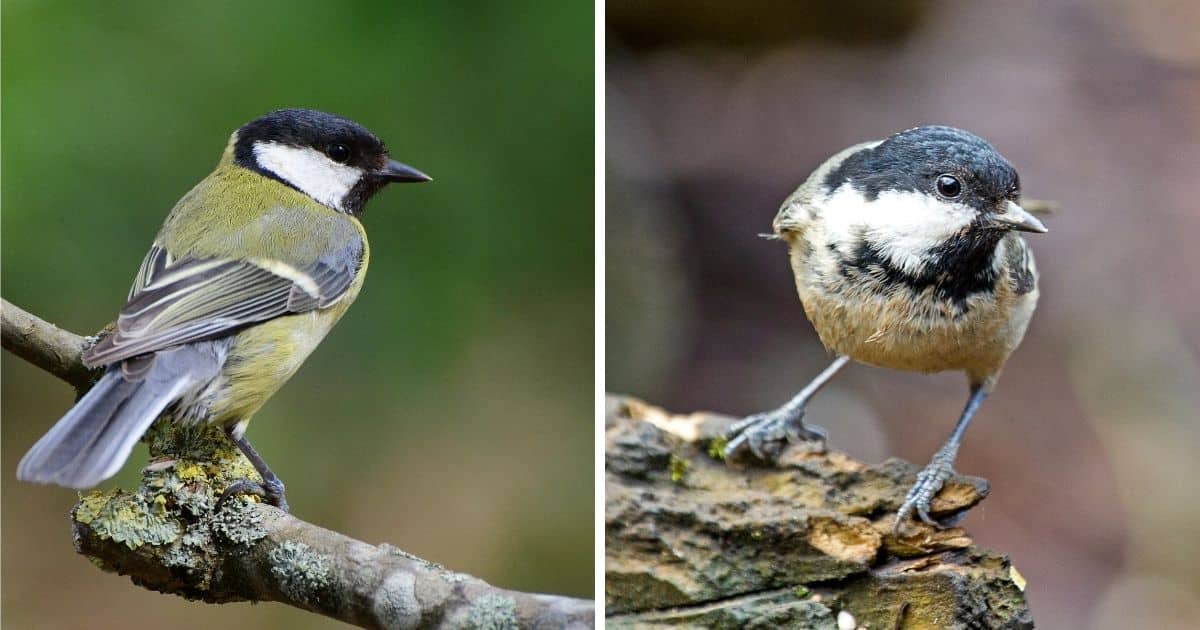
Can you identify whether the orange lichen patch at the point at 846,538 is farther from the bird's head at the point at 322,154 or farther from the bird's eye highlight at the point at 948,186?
the bird's head at the point at 322,154

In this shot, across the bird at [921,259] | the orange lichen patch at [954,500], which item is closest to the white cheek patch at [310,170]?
the bird at [921,259]

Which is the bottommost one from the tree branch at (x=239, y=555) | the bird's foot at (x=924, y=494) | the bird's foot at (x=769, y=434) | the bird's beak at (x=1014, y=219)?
the tree branch at (x=239, y=555)

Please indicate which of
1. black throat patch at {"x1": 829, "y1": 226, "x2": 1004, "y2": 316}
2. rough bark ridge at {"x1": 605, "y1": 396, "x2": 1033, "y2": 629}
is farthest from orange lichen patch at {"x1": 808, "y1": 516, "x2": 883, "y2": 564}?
black throat patch at {"x1": 829, "y1": 226, "x2": 1004, "y2": 316}

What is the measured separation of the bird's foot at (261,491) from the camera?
1376 millimetres

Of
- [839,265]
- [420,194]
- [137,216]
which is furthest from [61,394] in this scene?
[839,265]

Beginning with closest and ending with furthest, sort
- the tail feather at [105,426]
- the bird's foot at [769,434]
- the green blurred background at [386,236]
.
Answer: the tail feather at [105,426]
the green blurred background at [386,236]
the bird's foot at [769,434]

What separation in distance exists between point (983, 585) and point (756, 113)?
0.85 m

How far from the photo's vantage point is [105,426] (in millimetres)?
1253

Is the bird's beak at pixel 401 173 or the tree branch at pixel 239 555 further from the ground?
the bird's beak at pixel 401 173

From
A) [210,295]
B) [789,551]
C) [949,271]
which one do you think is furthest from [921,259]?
[210,295]

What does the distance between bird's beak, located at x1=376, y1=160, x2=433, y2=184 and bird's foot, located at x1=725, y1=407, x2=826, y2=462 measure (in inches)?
23.0

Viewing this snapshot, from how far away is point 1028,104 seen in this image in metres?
1.76

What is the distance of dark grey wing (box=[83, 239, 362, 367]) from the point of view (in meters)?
1.34

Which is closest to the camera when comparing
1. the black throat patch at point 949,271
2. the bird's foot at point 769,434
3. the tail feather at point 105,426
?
the tail feather at point 105,426
